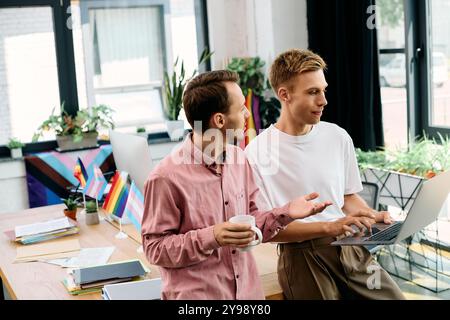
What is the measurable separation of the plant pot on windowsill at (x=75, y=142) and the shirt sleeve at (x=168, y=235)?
3.74 m

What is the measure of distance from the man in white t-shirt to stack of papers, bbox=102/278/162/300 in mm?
443

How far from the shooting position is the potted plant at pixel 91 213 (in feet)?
11.5

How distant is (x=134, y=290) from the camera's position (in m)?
2.32

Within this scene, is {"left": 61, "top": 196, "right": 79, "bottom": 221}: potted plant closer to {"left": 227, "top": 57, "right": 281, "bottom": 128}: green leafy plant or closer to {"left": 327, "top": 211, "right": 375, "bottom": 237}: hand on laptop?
{"left": 327, "top": 211, "right": 375, "bottom": 237}: hand on laptop

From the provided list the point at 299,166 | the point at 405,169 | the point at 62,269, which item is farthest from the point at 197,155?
the point at 405,169

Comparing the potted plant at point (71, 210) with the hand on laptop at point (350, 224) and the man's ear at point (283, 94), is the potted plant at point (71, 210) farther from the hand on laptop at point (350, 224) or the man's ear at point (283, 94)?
the hand on laptop at point (350, 224)

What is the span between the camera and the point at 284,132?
2.45 m

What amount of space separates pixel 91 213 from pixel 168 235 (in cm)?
166

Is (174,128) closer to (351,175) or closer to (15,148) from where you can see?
(15,148)

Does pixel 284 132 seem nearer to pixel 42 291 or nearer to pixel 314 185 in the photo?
pixel 314 185

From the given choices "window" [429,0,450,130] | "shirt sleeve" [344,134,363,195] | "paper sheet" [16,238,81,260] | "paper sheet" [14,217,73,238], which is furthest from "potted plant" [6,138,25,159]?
"shirt sleeve" [344,134,363,195]

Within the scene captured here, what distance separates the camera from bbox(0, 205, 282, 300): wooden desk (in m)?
2.45

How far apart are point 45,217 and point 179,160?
6.44ft

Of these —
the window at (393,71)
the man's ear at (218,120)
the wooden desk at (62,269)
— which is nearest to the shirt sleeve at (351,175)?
the wooden desk at (62,269)
